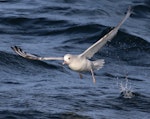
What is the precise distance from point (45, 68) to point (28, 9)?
6.56 m

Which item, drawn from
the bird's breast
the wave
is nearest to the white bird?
the bird's breast

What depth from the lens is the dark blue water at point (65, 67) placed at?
44.3ft

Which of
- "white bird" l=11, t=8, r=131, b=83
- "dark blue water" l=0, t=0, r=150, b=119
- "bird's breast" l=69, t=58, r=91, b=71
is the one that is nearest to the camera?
"white bird" l=11, t=8, r=131, b=83

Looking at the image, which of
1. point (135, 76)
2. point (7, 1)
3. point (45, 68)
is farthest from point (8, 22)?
point (135, 76)

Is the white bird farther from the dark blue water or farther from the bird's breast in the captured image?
the dark blue water

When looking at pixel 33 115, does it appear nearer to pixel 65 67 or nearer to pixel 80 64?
pixel 80 64

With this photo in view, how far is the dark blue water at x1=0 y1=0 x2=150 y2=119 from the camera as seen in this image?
13516mm

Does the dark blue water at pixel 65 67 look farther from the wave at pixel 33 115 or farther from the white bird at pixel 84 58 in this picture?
the white bird at pixel 84 58

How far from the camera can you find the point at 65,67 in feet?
56.2

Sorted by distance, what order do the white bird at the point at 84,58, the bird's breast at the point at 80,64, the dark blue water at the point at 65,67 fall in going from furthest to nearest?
the dark blue water at the point at 65,67
the bird's breast at the point at 80,64
the white bird at the point at 84,58

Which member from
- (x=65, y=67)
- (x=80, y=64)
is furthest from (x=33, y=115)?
(x=65, y=67)

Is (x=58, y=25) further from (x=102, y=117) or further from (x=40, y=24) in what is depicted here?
(x=102, y=117)

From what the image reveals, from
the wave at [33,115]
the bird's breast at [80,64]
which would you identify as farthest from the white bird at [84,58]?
the wave at [33,115]

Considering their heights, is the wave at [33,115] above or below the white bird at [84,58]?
below
